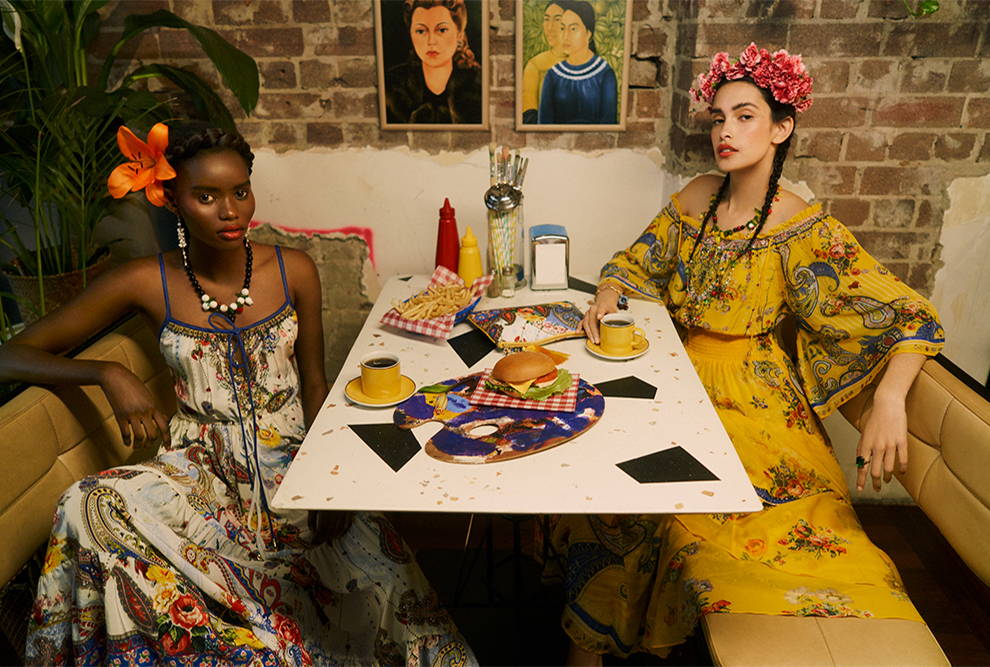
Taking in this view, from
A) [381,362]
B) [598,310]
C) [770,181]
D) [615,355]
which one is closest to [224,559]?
[381,362]

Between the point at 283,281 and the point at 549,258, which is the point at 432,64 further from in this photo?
the point at 283,281

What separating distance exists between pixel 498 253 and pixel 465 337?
0.36 meters

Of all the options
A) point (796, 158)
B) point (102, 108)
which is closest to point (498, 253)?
point (796, 158)

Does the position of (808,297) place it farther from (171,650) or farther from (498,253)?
(171,650)

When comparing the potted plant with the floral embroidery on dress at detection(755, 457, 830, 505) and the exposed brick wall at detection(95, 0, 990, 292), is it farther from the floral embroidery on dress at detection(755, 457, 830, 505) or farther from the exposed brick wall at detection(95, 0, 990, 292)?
the floral embroidery on dress at detection(755, 457, 830, 505)

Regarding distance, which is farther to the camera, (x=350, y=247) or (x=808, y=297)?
(x=350, y=247)

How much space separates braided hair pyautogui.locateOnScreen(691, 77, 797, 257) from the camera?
69.9 inches

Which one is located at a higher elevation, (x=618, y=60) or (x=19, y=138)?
(x=618, y=60)

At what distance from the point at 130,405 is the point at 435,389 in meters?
0.62

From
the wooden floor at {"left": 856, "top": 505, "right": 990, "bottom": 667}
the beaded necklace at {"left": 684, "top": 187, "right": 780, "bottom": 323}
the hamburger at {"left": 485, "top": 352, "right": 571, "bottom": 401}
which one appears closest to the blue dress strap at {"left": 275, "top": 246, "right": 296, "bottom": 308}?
the hamburger at {"left": 485, "top": 352, "right": 571, "bottom": 401}

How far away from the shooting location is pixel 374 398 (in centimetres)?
151

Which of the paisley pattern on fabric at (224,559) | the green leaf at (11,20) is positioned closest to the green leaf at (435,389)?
the paisley pattern on fabric at (224,559)

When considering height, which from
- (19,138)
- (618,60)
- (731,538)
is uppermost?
(618,60)

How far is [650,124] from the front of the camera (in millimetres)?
2350
